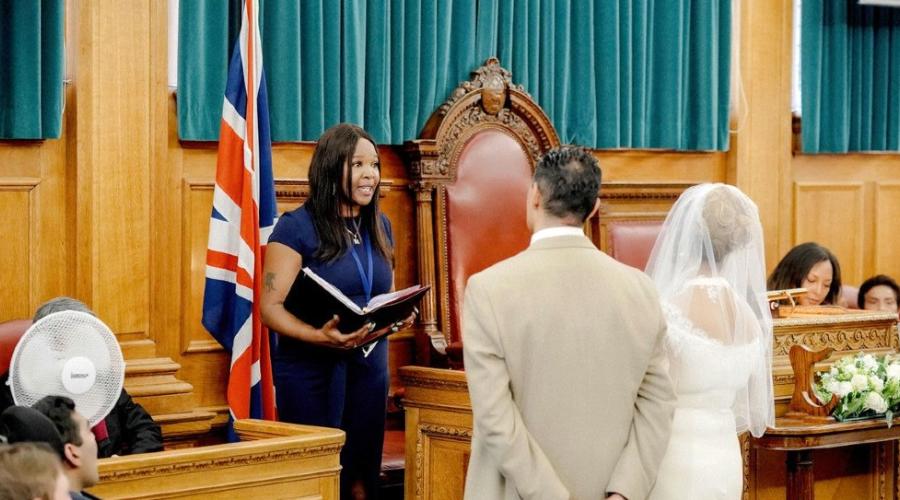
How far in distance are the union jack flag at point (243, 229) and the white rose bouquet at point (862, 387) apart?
6.85ft

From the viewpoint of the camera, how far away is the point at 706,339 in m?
3.55

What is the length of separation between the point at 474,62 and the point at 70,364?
3025mm

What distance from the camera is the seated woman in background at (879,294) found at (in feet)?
21.3

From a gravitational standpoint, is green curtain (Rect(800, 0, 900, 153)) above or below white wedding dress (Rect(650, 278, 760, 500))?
above

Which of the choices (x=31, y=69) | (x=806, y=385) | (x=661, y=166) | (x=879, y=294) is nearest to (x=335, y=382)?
(x=31, y=69)

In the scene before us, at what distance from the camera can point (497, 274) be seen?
2.98 meters

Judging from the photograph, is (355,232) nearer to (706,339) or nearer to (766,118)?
(706,339)

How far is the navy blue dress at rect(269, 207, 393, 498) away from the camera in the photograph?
434 centimetres

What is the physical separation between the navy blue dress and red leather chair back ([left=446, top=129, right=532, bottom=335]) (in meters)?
1.17

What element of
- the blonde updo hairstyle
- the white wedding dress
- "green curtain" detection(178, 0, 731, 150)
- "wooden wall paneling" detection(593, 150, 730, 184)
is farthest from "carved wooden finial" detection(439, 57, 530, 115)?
the white wedding dress

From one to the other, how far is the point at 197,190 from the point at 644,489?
2.66 metres

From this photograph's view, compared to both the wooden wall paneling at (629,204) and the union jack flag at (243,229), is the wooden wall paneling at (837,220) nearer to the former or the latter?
the wooden wall paneling at (629,204)

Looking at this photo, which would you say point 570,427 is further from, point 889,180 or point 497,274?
point 889,180

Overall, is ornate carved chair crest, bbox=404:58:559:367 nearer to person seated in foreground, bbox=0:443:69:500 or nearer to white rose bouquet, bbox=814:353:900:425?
white rose bouquet, bbox=814:353:900:425
